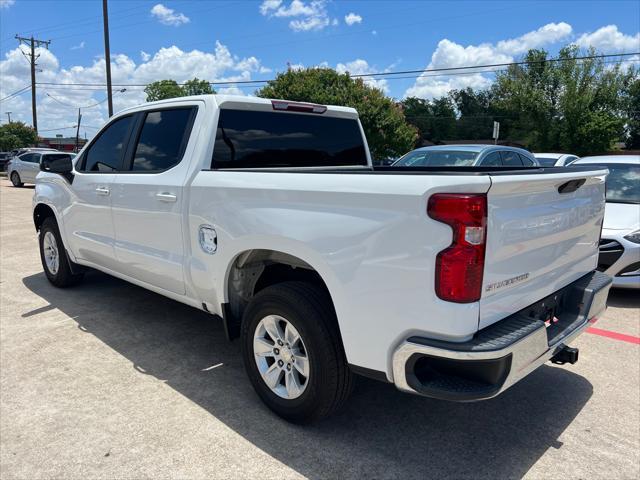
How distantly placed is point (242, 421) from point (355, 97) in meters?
30.9

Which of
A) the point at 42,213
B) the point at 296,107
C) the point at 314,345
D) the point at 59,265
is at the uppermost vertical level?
the point at 296,107

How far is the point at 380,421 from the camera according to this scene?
121 inches

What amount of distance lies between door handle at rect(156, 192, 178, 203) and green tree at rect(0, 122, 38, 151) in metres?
49.6

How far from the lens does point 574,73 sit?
36438 mm

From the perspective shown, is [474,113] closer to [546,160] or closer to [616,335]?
[546,160]


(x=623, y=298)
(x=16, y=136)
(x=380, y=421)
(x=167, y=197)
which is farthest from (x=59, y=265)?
(x=16, y=136)

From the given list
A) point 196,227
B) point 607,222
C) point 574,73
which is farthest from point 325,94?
point 196,227

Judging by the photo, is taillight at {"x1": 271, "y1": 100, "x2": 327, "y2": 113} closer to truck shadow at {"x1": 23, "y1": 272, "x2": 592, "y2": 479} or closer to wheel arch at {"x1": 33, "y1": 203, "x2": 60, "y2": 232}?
truck shadow at {"x1": 23, "y1": 272, "x2": 592, "y2": 479}

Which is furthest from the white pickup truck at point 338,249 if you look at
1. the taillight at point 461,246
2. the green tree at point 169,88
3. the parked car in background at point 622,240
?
the green tree at point 169,88

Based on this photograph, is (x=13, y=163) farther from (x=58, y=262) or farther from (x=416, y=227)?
(x=416, y=227)

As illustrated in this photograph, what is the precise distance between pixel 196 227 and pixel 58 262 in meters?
3.09

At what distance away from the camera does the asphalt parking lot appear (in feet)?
8.63

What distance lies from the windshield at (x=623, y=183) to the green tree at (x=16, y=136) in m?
49.8

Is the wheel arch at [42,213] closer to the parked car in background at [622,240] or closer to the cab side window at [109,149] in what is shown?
the cab side window at [109,149]
